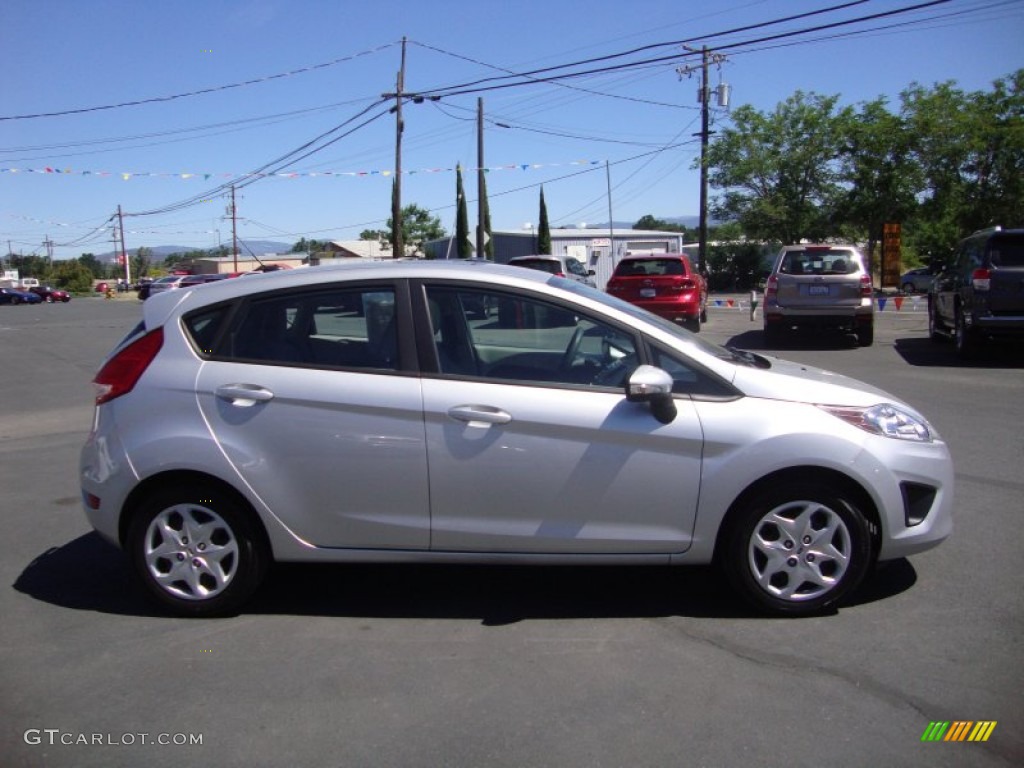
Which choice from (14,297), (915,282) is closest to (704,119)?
(915,282)

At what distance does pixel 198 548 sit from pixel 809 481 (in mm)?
2878

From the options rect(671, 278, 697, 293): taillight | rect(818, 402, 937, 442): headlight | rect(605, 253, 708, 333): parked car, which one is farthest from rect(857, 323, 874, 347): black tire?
rect(818, 402, 937, 442): headlight

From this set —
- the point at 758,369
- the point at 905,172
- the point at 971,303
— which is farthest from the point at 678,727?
the point at 905,172

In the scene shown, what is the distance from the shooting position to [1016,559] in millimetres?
4828

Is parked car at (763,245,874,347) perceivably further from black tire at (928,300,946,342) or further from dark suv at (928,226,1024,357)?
dark suv at (928,226,1024,357)

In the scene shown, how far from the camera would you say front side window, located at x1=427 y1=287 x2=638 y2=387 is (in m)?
4.15

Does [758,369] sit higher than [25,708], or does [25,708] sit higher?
[758,369]

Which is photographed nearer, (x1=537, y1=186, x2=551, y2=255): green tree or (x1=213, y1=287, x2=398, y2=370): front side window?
(x1=213, y1=287, x2=398, y2=370): front side window

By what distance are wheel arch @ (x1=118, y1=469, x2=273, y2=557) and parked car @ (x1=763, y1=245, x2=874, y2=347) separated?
12442mm

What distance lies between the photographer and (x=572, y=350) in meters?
4.25

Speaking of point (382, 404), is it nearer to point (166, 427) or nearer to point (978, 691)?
point (166, 427)

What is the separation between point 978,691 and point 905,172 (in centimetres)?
3429

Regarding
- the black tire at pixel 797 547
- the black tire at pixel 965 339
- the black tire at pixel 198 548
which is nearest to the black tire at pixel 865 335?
the black tire at pixel 965 339

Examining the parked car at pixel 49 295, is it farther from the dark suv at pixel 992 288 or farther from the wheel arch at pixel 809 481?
the wheel arch at pixel 809 481
